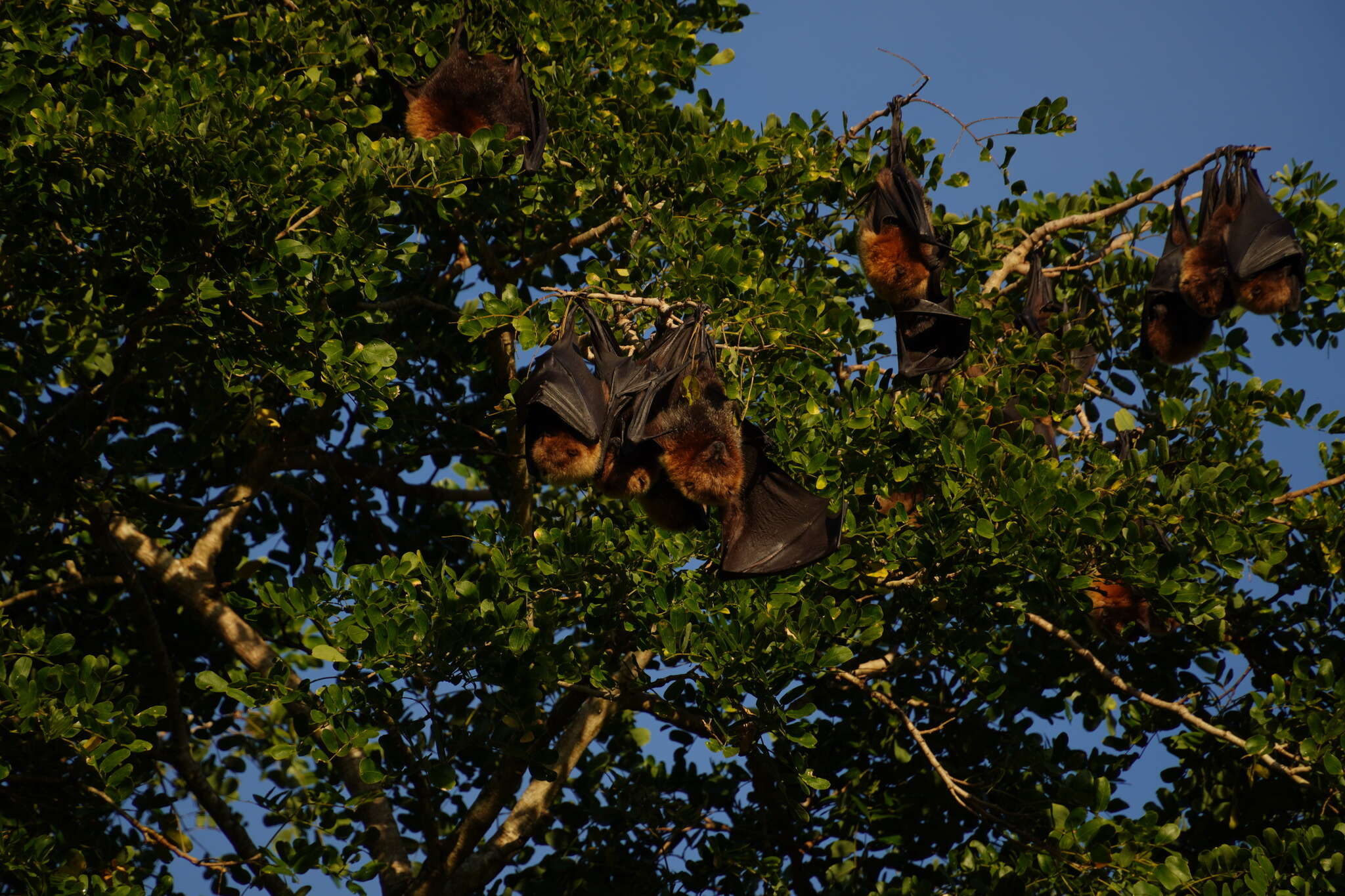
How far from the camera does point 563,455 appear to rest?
4770 millimetres

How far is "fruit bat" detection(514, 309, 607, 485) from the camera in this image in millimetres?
4730

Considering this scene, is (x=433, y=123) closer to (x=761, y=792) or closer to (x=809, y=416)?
(x=809, y=416)

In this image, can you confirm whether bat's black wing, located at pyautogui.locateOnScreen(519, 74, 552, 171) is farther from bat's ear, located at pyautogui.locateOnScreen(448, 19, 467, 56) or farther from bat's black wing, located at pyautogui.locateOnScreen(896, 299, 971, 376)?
bat's black wing, located at pyautogui.locateOnScreen(896, 299, 971, 376)

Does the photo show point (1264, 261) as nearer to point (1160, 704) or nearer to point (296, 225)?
point (1160, 704)

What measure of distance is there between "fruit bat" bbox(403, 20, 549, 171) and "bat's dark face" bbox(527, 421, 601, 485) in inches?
101

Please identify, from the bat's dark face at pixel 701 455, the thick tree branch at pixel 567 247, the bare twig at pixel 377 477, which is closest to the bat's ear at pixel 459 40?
the thick tree branch at pixel 567 247

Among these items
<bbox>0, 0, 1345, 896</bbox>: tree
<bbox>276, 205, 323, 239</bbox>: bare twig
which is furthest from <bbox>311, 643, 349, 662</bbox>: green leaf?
<bbox>276, 205, 323, 239</bbox>: bare twig

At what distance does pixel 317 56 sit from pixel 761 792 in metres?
4.87

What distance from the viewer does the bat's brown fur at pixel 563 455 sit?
15.6 ft

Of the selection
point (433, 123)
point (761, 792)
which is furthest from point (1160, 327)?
point (433, 123)

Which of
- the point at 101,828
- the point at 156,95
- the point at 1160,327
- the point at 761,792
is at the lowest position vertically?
the point at 101,828

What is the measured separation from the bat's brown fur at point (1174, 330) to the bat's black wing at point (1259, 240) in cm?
31

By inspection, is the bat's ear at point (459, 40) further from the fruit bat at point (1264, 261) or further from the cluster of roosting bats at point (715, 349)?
the fruit bat at point (1264, 261)

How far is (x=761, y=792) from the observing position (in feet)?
24.5
